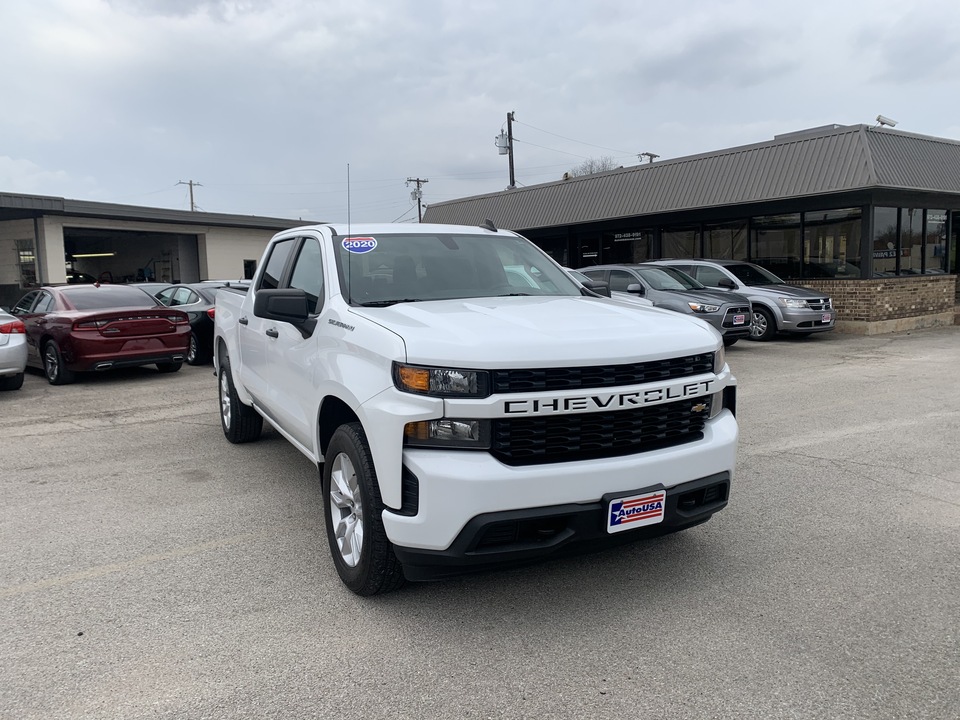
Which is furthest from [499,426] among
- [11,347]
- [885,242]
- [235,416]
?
[885,242]

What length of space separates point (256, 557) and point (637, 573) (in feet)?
6.72

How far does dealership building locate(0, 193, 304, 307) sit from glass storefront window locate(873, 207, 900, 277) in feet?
77.9

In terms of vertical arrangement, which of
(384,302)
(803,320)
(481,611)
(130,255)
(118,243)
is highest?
(118,243)

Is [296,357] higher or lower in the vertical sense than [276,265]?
lower

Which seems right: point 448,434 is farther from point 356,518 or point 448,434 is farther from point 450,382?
point 356,518

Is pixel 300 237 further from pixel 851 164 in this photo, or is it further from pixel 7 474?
pixel 851 164

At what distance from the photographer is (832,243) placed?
16.3 metres

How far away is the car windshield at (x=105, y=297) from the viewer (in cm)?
1053

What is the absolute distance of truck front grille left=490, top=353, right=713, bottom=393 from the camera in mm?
3059

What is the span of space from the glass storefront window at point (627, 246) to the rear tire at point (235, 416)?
15987 millimetres

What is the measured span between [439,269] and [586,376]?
5.46 ft

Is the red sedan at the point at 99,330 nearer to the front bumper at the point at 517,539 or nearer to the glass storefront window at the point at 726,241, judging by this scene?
the front bumper at the point at 517,539

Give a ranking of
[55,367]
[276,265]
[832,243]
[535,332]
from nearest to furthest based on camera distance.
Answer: [535,332] → [276,265] → [55,367] → [832,243]

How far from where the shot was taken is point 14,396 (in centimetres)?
974
